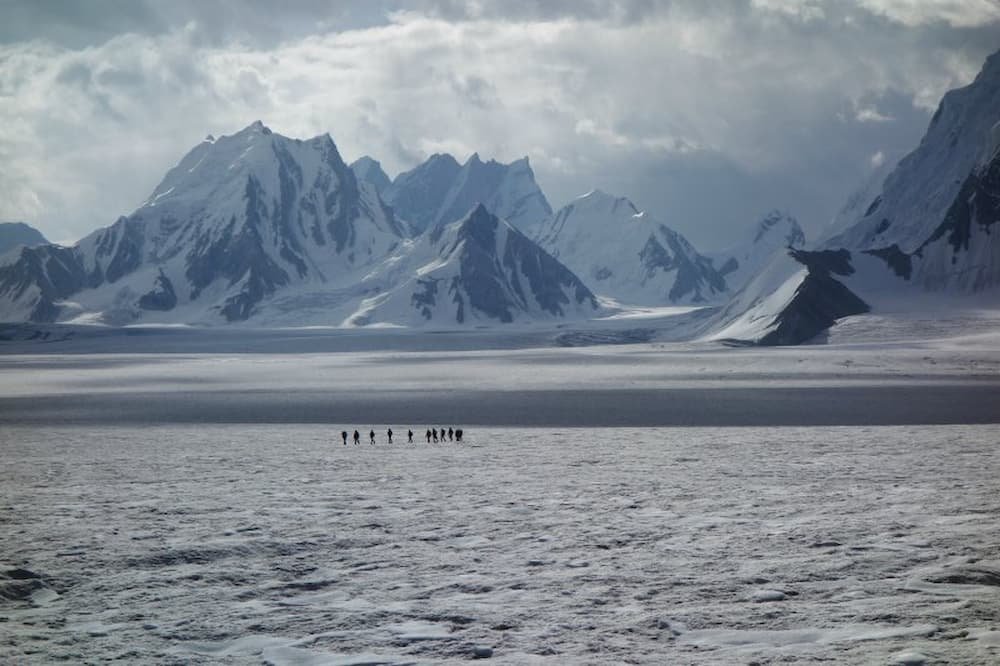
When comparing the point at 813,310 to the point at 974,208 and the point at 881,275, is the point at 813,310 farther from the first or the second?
the point at 974,208

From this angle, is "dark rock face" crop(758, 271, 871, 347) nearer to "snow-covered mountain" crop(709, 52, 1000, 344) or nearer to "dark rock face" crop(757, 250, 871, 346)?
"dark rock face" crop(757, 250, 871, 346)

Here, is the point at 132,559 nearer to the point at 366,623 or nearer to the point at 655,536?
the point at 366,623

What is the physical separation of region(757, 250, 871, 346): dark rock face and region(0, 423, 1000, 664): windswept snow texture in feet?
392

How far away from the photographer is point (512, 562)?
15258 mm

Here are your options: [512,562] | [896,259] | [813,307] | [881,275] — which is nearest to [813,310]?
[813,307]

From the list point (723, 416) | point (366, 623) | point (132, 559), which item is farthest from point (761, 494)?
point (723, 416)

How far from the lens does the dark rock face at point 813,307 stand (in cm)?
14288

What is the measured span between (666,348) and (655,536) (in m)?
128

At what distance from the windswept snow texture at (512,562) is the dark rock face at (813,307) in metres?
119

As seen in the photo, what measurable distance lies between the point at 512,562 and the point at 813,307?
480 ft

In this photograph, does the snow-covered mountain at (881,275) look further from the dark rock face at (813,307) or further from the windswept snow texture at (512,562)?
the windswept snow texture at (512,562)

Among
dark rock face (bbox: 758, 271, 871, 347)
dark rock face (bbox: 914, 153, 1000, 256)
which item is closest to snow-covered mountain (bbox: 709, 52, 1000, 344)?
dark rock face (bbox: 914, 153, 1000, 256)

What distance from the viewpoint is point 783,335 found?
142750mm

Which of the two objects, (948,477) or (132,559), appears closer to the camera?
(132,559)
